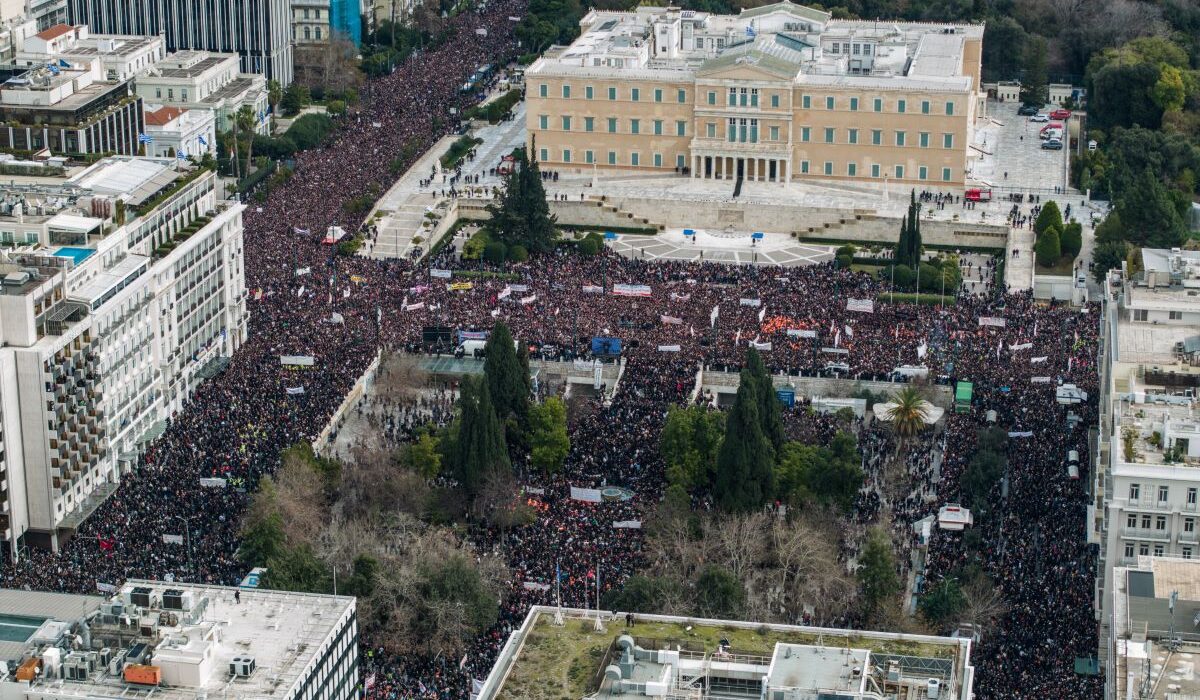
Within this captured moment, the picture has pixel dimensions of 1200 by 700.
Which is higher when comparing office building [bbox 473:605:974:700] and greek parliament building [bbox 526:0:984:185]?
office building [bbox 473:605:974:700]

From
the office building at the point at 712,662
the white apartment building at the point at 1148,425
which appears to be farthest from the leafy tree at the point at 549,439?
the office building at the point at 712,662

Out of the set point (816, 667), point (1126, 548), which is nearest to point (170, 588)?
point (816, 667)

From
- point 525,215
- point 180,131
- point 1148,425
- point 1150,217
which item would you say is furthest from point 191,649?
point 180,131

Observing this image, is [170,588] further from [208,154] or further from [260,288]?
[208,154]

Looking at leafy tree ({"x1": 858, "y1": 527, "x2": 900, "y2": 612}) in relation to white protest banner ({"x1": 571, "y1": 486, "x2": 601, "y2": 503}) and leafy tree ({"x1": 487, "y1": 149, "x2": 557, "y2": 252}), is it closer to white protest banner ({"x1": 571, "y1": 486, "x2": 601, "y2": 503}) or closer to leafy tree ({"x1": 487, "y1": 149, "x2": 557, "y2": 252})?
white protest banner ({"x1": 571, "y1": 486, "x2": 601, "y2": 503})

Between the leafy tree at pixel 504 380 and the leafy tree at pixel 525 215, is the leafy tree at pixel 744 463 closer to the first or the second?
the leafy tree at pixel 504 380

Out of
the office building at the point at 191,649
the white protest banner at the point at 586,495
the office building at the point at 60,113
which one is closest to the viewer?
the office building at the point at 191,649

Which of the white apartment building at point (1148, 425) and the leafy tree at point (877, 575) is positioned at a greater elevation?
the white apartment building at point (1148, 425)

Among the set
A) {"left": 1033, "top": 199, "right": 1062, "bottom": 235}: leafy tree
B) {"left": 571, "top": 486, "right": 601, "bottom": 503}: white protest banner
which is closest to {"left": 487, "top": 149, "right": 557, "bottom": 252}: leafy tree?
{"left": 1033, "top": 199, "right": 1062, "bottom": 235}: leafy tree
